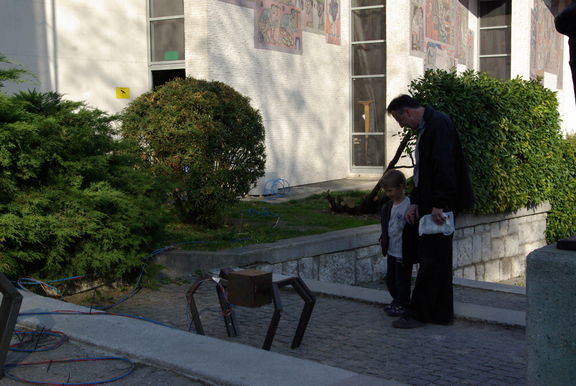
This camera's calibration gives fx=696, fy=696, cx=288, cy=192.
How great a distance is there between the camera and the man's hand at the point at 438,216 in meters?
5.41

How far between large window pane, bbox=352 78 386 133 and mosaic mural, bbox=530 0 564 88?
10750 millimetres

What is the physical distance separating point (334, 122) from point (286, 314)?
13627 mm

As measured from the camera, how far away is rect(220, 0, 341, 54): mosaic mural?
52.0 ft

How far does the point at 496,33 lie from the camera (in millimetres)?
28125

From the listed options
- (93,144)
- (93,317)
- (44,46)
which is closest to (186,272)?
(93,144)

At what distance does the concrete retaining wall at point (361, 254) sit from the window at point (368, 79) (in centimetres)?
716

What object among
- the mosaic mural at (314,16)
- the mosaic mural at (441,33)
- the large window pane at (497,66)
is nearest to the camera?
the mosaic mural at (314,16)

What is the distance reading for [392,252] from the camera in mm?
5918

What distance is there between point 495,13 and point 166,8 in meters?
16.9

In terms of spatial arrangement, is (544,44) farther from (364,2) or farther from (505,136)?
(505,136)

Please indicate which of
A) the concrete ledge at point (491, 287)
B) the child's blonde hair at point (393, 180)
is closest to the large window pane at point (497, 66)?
the concrete ledge at point (491, 287)

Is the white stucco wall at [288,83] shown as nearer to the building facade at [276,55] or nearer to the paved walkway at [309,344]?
the building facade at [276,55]

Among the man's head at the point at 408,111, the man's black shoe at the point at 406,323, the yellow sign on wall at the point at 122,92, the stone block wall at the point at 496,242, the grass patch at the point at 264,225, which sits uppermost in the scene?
the yellow sign on wall at the point at 122,92

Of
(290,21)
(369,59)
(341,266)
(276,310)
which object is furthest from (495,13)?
(276,310)
